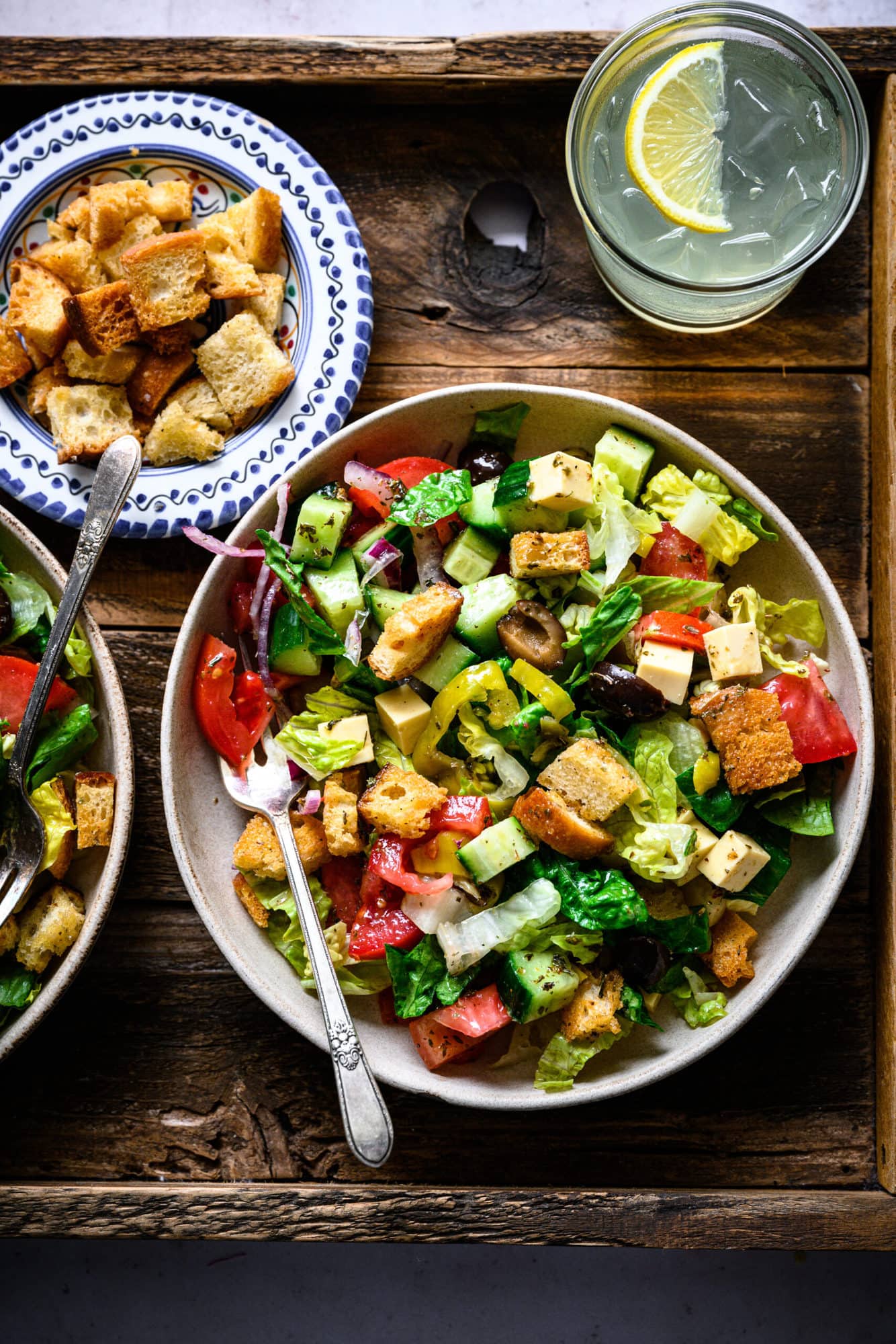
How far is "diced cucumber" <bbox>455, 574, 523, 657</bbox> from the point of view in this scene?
2322 millimetres

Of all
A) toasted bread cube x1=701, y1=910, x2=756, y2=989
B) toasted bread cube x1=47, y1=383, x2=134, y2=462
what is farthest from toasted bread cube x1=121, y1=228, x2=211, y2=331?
toasted bread cube x1=701, y1=910, x2=756, y2=989

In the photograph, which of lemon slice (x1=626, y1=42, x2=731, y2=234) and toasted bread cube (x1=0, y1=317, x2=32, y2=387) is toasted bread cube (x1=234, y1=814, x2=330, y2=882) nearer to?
toasted bread cube (x1=0, y1=317, x2=32, y2=387)

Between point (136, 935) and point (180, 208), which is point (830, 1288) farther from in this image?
point (180, 208)

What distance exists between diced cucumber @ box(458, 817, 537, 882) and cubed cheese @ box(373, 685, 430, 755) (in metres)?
0.27

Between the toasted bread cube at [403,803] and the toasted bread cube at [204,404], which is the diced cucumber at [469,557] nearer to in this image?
the toasted bread cube at [403,803]

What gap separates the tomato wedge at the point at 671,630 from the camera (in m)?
2.25

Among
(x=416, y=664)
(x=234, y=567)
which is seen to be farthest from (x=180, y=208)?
(x=416, y=664)

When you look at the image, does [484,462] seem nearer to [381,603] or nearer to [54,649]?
[381,603]

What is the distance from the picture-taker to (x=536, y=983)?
221 cm

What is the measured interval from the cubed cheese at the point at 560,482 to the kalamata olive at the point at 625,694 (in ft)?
1.21

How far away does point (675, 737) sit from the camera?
2305mm

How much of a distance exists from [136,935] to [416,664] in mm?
1066

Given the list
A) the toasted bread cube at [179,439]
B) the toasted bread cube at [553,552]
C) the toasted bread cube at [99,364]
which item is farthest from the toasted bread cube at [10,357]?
the toasted bread cube at [553,552]

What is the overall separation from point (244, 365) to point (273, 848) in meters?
1.18
